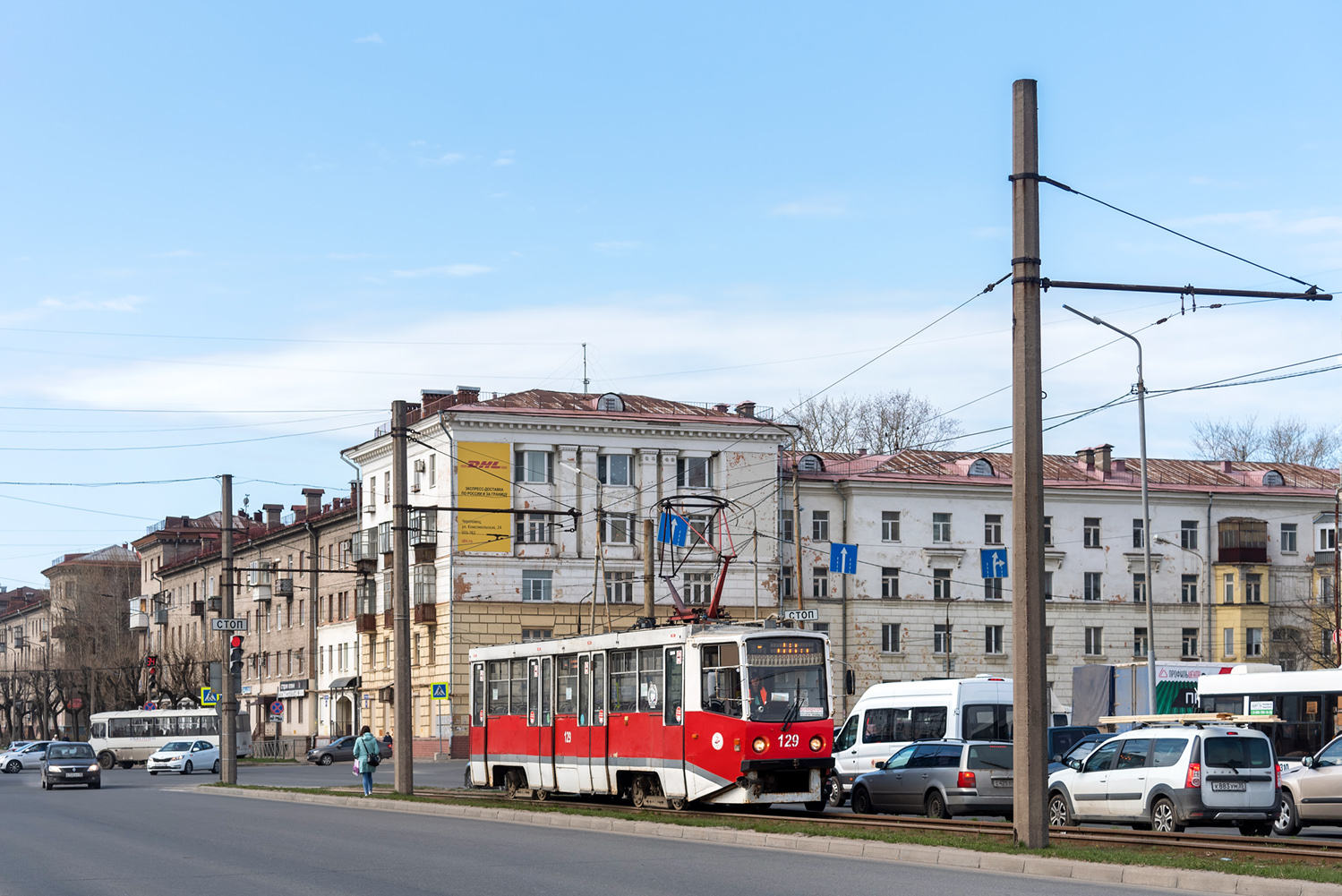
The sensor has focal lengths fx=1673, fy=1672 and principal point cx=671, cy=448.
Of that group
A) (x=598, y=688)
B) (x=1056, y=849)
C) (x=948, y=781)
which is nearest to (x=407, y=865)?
(x=1056, y=849)

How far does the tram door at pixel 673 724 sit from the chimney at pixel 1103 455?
51.6m

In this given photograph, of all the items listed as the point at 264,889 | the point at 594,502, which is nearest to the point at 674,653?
the point at 264,889

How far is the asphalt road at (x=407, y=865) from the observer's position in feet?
51.7

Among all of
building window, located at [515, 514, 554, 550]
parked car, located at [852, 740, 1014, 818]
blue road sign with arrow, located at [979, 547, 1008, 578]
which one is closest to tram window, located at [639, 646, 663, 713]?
parked car, located at [852, 740, 1014, 818]

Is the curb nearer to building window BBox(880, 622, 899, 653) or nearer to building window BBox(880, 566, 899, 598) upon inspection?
building window BBox(880, 622, 899, 653)

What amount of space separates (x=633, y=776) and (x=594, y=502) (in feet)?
130

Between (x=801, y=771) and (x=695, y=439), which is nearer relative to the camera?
(x=801, y=771)

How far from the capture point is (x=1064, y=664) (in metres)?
71.0

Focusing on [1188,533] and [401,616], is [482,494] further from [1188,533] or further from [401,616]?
[401,616]

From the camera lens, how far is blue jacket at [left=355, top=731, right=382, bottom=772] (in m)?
33.0

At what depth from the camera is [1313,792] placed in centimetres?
2373

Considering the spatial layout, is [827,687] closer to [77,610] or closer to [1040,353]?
[1040,353]

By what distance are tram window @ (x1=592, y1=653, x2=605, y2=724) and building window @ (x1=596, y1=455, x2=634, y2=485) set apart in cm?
3841

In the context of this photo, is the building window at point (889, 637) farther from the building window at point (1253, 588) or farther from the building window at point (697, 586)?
the building window at point (1253, 588)
